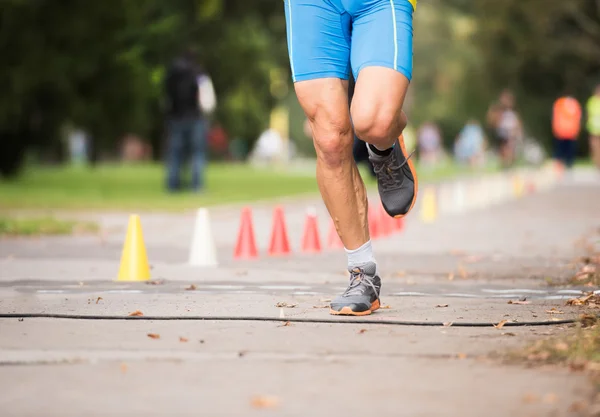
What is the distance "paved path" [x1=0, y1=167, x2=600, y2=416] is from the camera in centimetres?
443

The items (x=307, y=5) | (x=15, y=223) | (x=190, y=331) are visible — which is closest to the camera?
(x=190, y=331)

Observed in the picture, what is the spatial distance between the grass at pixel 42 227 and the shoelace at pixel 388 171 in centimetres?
721

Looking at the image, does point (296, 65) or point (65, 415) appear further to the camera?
point (296, 65)

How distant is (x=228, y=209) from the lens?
59.0ft

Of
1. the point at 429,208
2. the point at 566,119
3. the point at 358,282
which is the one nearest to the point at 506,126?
the point at 566,119

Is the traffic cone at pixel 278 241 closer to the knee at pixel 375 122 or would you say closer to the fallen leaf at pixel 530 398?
the knee at pixel 375 122

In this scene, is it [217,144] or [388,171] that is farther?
[217,144]

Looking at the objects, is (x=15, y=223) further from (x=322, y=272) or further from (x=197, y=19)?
(x=197, y=19)

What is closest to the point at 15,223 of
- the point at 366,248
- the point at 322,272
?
the point at 322,272

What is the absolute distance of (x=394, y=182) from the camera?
707 centimetres

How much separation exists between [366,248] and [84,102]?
67.8 ft

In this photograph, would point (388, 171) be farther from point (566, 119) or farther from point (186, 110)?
point (566, 119)

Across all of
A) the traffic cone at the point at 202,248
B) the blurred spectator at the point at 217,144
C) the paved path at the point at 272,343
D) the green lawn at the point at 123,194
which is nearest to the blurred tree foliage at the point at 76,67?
the green lawn at the point at 123,194

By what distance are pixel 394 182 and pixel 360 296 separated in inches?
28.7
